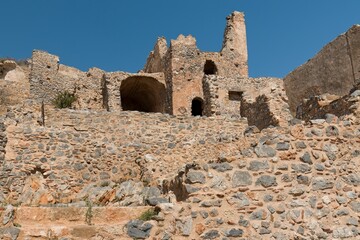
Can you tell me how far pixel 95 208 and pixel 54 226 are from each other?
0.57 meters

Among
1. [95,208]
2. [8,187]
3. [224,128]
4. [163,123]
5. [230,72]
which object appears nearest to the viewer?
[95,208]

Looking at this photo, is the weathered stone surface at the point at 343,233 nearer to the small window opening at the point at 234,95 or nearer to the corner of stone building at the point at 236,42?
the small window opening at the point at 234,95

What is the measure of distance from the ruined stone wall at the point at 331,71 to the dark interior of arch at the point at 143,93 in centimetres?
755

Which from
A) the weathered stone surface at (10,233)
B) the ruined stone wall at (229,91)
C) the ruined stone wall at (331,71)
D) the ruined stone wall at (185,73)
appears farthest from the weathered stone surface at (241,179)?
the ruined stone wall at (185,73)

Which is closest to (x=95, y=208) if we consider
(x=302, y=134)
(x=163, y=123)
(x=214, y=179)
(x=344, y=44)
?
(x=214, y=179)

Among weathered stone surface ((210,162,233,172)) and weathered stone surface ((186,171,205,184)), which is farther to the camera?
weathered stone surface ((210,162,233,172))

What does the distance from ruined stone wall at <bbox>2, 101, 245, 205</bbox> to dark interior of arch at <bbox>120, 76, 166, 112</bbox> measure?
1111 cm

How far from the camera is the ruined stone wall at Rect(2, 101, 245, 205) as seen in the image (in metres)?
9.49

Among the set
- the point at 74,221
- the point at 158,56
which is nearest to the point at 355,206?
the point at 74,221

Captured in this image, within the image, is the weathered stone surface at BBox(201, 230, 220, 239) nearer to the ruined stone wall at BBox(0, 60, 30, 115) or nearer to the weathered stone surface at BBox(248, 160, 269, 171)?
the weathered stone surface at BBox(248, 160, 269, 171)

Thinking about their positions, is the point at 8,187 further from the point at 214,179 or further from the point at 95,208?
the point at 214,179

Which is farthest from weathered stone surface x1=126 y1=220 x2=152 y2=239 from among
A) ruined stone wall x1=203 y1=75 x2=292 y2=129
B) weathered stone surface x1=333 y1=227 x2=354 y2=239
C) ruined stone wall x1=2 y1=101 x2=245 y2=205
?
ruined stone wall x1=203 y1=75 x2=292 y2=129

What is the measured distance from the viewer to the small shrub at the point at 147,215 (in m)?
5.07

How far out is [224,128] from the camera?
1270 cm
